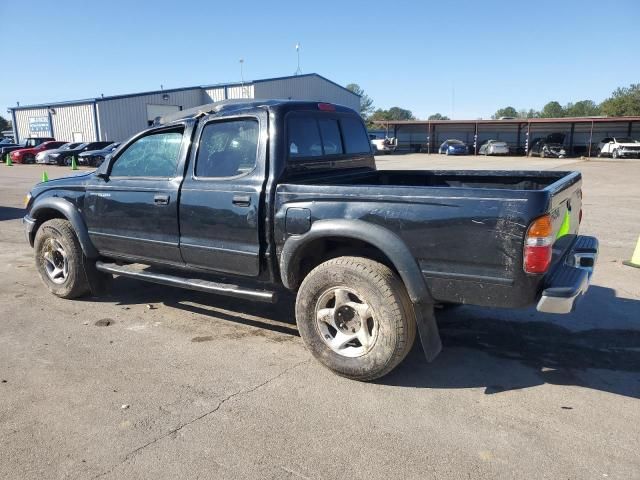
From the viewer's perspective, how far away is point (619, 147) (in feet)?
121

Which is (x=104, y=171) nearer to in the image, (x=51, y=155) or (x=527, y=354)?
(x=527, y=354)

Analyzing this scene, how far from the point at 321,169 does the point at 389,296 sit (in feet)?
5.05

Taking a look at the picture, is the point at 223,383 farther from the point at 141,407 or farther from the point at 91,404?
the point at 91,404

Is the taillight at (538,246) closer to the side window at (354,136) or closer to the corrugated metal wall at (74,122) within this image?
the side window at (354,136)

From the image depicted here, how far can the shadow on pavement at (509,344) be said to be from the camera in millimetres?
3746

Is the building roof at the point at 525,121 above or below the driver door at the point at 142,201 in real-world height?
above

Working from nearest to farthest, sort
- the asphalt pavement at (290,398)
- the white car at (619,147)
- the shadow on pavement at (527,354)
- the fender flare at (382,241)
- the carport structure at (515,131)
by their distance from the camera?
the asphalt pavement at (290,398), the fender flare at (382,241), the shadow on pavement at (527,354), the white car at (619,147), the carport structure at (515,131)

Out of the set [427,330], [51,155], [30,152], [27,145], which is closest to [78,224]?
[427,330]

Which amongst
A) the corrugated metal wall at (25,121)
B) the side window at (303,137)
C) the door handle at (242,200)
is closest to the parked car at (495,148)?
the corrugated metal wall at (25,121)

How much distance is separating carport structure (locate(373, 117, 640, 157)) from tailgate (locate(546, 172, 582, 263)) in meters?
40.0

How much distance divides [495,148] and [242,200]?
136ft

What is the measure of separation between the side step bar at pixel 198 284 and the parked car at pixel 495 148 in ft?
135

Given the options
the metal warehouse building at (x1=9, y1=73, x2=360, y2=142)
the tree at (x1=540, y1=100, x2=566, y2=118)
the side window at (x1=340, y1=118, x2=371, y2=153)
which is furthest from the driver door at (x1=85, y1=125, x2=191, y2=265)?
the tree at (x1=540, y1=100, x2=566, y2=118)

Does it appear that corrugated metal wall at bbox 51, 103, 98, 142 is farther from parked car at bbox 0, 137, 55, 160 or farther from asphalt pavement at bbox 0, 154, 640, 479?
asphalt pavement at bbox 0, 154, 640, 479
